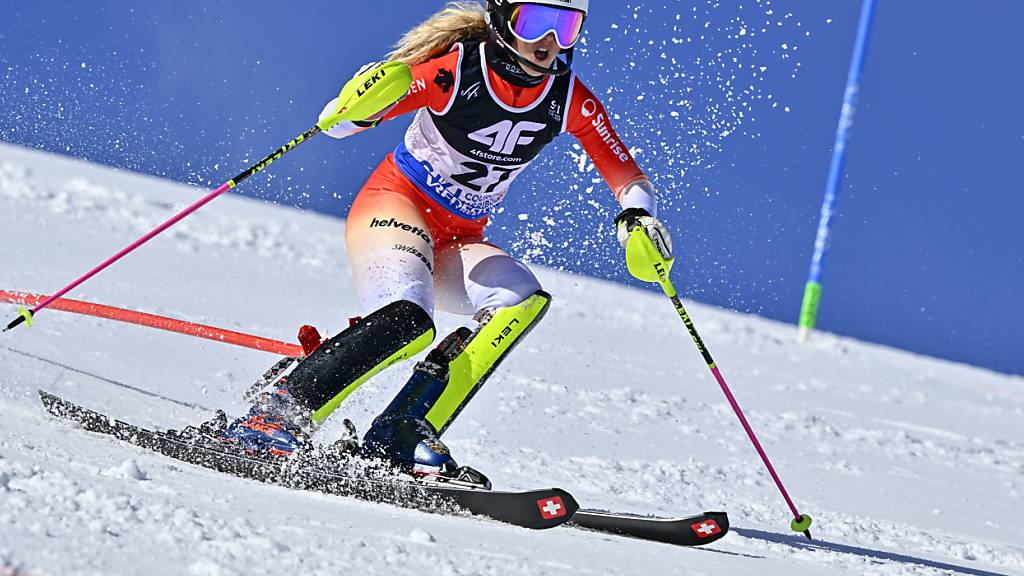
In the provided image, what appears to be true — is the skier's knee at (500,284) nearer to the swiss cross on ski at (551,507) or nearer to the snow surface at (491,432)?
the snow surface at (491,432)

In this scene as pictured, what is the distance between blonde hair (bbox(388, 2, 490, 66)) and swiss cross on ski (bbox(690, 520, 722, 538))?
160 centimetres

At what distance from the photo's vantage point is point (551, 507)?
2.62 meters

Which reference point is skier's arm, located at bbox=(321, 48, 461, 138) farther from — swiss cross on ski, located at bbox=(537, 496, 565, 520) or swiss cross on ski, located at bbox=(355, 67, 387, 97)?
swiss cross on ski, located at bbox=(537, 496, 565, 520)

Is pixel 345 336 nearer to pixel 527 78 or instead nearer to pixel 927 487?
pixel 527 78

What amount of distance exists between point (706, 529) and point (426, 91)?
149 cm

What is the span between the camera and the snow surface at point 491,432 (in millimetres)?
2008

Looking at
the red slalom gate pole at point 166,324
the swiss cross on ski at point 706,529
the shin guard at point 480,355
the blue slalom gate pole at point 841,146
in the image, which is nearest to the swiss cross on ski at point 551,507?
the swiss cross on ski at point 706,529

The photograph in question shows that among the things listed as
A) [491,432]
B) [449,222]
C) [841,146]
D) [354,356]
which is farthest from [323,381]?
[841,146]

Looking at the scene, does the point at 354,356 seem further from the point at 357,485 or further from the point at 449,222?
the point at 449,222

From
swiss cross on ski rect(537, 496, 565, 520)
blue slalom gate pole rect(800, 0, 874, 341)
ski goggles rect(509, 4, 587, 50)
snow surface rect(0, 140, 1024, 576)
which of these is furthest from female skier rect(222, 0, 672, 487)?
blue slalom gate pole rect(800, 0, 874, 341)

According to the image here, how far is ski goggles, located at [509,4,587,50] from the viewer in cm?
314

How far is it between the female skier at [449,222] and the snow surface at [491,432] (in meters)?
0.36

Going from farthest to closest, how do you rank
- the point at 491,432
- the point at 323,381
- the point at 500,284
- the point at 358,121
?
the point at 491,432, the point at 500,284, the point at 358,121, the point at 323,381

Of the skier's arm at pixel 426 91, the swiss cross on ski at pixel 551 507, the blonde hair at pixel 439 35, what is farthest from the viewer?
the blonde hair at pixel 439 35
